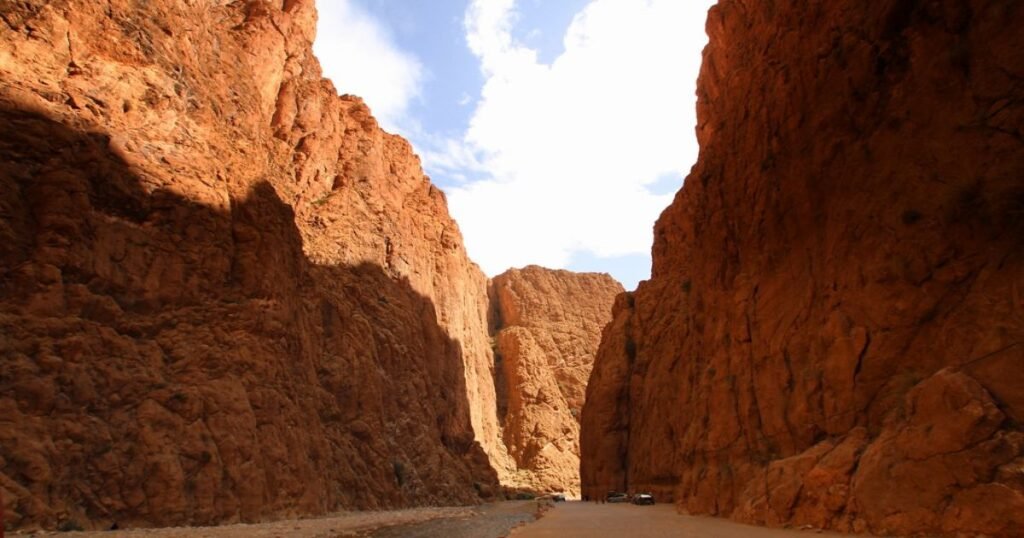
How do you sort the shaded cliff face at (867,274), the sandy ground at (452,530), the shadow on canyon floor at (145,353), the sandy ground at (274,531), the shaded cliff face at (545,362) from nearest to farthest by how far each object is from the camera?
the shaded cliff face at (867,274), the sandy ground at (452,530), the sandy ground at (274,531), the shadow on canyon floor at (145,353), the shaded cliff face at (545,362)

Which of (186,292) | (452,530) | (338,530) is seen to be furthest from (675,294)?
(186,292)

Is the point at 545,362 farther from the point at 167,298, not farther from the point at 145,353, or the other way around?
the point at 145,353

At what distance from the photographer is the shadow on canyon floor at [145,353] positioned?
18344 mm

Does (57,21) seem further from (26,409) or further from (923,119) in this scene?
(923,119)

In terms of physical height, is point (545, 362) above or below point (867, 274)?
above

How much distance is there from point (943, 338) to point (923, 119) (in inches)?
182

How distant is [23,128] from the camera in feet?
67.4

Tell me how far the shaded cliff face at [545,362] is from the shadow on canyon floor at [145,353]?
146 ft

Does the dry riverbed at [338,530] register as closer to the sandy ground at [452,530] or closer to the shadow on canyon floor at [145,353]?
the sandy ground at [452,530]

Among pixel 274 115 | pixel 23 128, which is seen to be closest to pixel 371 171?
pixel 274 115

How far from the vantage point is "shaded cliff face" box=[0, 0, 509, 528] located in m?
19.0

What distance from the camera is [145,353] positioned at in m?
21.9

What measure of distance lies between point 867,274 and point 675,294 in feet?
86.6

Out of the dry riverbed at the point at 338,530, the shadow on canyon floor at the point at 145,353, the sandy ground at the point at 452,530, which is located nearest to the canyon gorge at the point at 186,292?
the shadow on canyon floor at the point at 145,353
